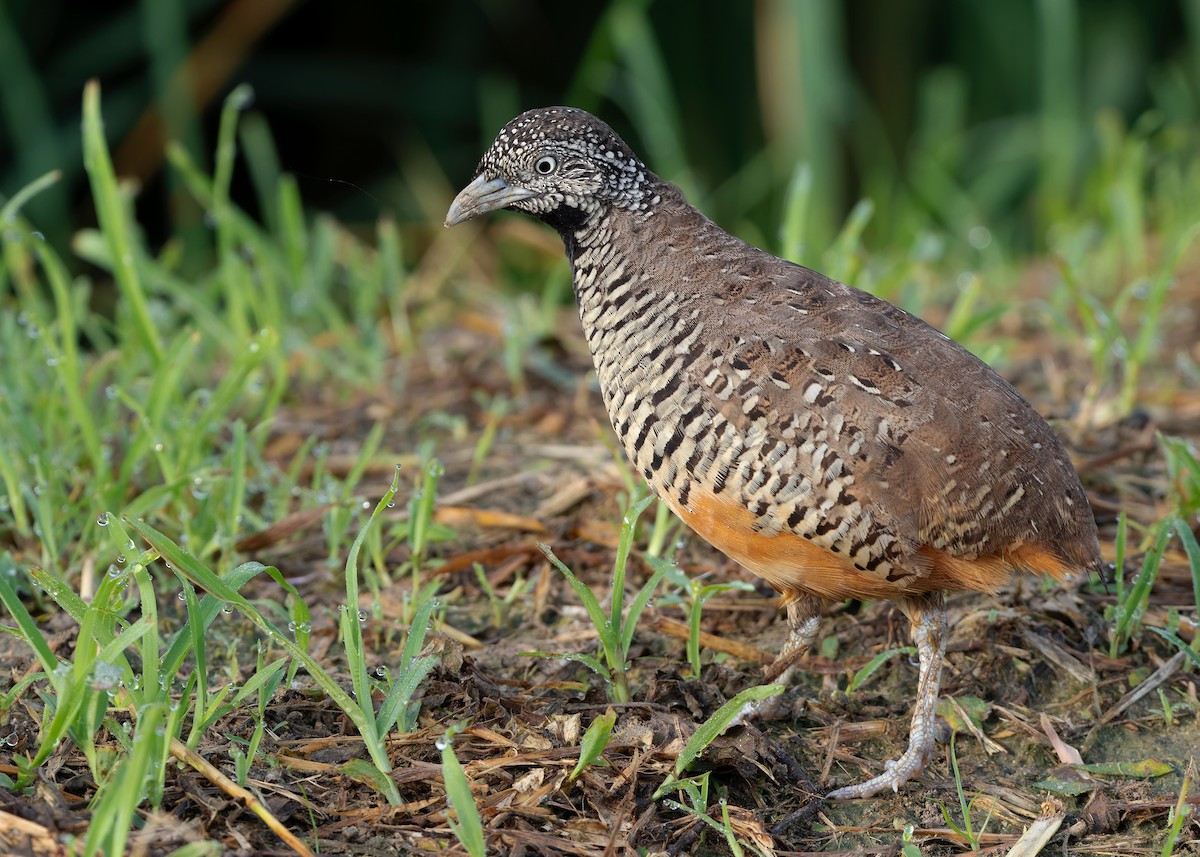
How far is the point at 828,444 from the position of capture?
326 cm

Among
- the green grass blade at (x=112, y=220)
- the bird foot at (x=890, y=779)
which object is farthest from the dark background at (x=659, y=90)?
the bird foot at (x=890, y=779)

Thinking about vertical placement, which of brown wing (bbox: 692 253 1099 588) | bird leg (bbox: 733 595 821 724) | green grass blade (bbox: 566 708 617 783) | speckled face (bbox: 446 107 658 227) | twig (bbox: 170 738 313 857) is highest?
speckled face (bbox: 446 107 658 227)

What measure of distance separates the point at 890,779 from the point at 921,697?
0.27 meters

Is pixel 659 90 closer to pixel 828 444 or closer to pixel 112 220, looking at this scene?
pixel 112 220

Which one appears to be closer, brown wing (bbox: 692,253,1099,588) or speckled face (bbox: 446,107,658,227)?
brown wing (bbox: 692,253,1099,588)

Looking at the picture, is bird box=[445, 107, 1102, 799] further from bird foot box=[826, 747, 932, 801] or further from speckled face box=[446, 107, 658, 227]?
speckled face box=[446, 107, 658, 227]

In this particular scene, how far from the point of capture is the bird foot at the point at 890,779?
322cm

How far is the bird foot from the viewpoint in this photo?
3.22 m

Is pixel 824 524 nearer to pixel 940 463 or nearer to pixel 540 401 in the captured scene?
pixel 940 463

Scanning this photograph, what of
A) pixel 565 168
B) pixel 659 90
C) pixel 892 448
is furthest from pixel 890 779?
pixel 659 90

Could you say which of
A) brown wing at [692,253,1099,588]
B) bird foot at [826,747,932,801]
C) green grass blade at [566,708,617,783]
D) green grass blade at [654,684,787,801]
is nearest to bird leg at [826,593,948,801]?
bird foot at [826,747,932,801]

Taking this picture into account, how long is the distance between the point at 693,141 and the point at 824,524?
6500mm

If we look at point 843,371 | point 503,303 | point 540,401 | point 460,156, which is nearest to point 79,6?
point 460,156

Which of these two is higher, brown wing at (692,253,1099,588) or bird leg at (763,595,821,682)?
brown wing at (692,253,1099,588)
